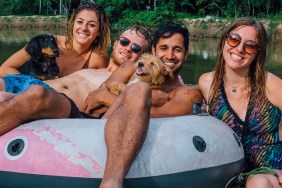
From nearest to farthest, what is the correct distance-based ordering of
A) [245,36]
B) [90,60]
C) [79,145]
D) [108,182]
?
1. [108,182]
2. [79,145]
3. [245,36]
4. [90,60]

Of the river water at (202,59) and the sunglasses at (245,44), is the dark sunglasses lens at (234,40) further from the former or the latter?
the river water at (202,59)

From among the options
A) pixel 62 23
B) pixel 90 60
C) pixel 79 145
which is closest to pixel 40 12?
pixel 62 23

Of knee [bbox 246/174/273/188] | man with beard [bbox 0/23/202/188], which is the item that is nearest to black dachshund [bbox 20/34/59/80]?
man with beard [bbox 0/23/202/188]

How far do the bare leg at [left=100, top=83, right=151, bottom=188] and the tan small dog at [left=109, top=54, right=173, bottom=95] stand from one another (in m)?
0.85

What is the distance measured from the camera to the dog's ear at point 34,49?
5.39 meters

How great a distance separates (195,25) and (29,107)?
24.1 m

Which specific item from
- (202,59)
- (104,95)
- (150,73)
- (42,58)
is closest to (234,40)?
(150,73)

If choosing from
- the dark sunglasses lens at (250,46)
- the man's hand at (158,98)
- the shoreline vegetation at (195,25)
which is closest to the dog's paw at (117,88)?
the man's hand at (158,98)

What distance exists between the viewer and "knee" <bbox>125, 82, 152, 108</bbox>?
3230mm

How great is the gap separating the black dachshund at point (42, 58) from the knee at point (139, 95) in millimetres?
2322

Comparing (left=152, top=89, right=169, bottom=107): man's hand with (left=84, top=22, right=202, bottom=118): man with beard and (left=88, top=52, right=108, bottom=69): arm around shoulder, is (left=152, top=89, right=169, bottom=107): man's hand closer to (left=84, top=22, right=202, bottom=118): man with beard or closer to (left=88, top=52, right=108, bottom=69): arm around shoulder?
(left=84, top=22, right=202, bottom=118): man with beard

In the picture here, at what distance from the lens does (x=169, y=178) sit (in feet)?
10.9

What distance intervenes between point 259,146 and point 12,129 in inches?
73.7

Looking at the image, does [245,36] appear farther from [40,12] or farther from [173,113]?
[40,12]
